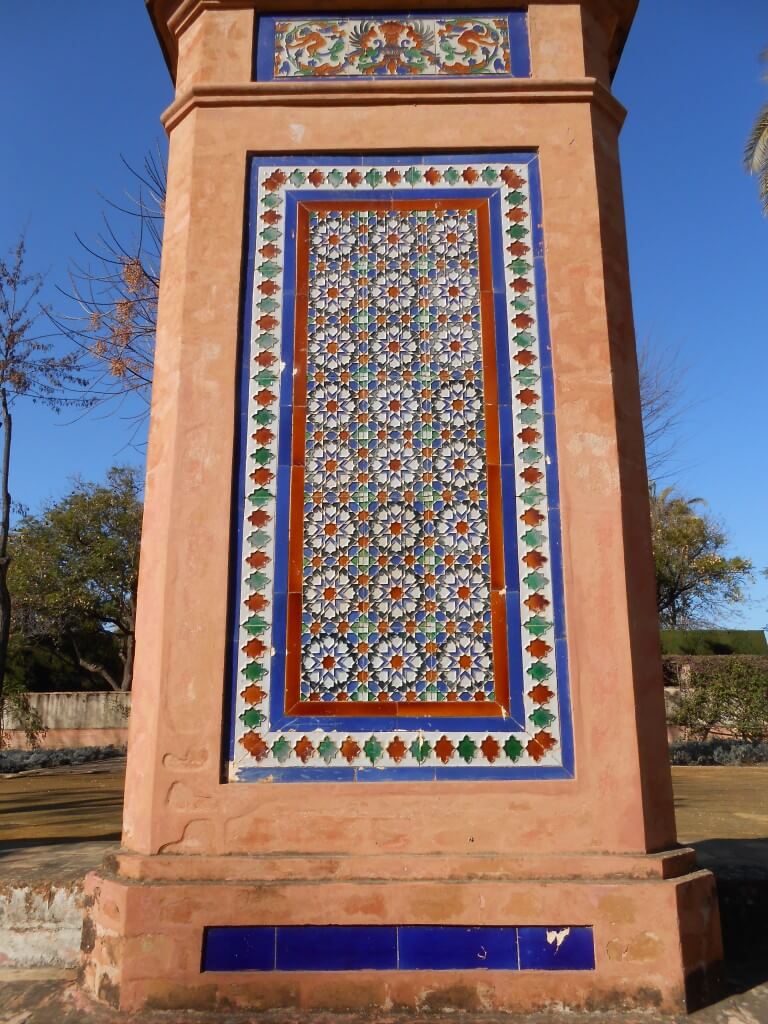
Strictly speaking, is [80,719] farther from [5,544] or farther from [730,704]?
[730,704]

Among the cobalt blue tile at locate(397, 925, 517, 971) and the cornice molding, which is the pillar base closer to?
the cobalt blue tile at locate(397, 925, 517, 971)

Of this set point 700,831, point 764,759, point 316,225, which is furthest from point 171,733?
point 764,759

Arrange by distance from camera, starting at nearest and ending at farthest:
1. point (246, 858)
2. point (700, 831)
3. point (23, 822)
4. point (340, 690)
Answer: point (246, 858), point (340, 690), point (700, 831), point (23, 822)

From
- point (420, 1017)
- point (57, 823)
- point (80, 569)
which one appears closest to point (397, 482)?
point (420, 1017)

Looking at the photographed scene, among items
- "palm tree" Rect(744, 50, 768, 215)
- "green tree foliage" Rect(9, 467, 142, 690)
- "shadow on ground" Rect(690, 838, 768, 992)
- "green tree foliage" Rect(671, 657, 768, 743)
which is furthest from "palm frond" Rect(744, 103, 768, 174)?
"green tree foliage" Rect(9, 467, 142, 690)

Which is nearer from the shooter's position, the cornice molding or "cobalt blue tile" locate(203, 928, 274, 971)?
"cobalt blue tile" locate(203, 928, 274, 971)

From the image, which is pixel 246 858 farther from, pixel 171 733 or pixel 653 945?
pixel 653 945

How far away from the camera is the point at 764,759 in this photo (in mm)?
10867

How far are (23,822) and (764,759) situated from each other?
8960 mm

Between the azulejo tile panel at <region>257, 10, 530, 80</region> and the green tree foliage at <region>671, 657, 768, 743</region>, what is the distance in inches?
A: 480

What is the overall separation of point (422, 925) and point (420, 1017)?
0.27m

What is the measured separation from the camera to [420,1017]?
274 cm

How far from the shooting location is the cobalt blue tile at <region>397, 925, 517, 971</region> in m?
2.80

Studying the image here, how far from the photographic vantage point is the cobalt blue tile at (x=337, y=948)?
2.81 metres
